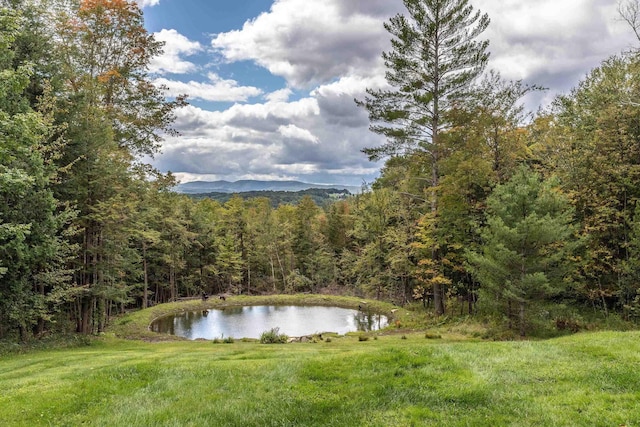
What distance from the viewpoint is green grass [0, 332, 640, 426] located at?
5.12m

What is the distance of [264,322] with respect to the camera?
1198 inches

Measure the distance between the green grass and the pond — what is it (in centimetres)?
1794

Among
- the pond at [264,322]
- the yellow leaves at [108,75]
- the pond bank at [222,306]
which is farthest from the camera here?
the pond at [264,322]

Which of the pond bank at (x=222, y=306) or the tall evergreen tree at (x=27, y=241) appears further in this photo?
the pond bank at (x=222, y=306)

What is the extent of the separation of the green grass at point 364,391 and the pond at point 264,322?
58.9 ft

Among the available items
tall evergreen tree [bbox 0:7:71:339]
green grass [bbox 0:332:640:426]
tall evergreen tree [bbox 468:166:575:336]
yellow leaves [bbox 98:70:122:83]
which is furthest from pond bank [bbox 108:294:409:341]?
green grass [bbox 0:332:640:426]

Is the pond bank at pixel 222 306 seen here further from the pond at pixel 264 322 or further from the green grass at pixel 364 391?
the green grass at pixel 364 391

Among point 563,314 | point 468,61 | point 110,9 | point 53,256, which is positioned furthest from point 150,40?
point 563,314

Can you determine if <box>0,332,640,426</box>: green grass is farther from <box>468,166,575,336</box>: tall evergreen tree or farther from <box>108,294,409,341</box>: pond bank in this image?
<box>108,294,409,341</box>: pond bank

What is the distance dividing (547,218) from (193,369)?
11.9 meters

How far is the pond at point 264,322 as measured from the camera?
2670 cm

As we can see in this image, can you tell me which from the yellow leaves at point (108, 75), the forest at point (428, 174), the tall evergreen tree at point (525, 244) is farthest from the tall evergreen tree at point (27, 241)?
the tall evergreen tree at point (525, 244)

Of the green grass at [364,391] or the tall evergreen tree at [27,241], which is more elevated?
the tall evergreen tree at [27,241]

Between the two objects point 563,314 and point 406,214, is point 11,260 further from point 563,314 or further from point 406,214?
point 406,214
